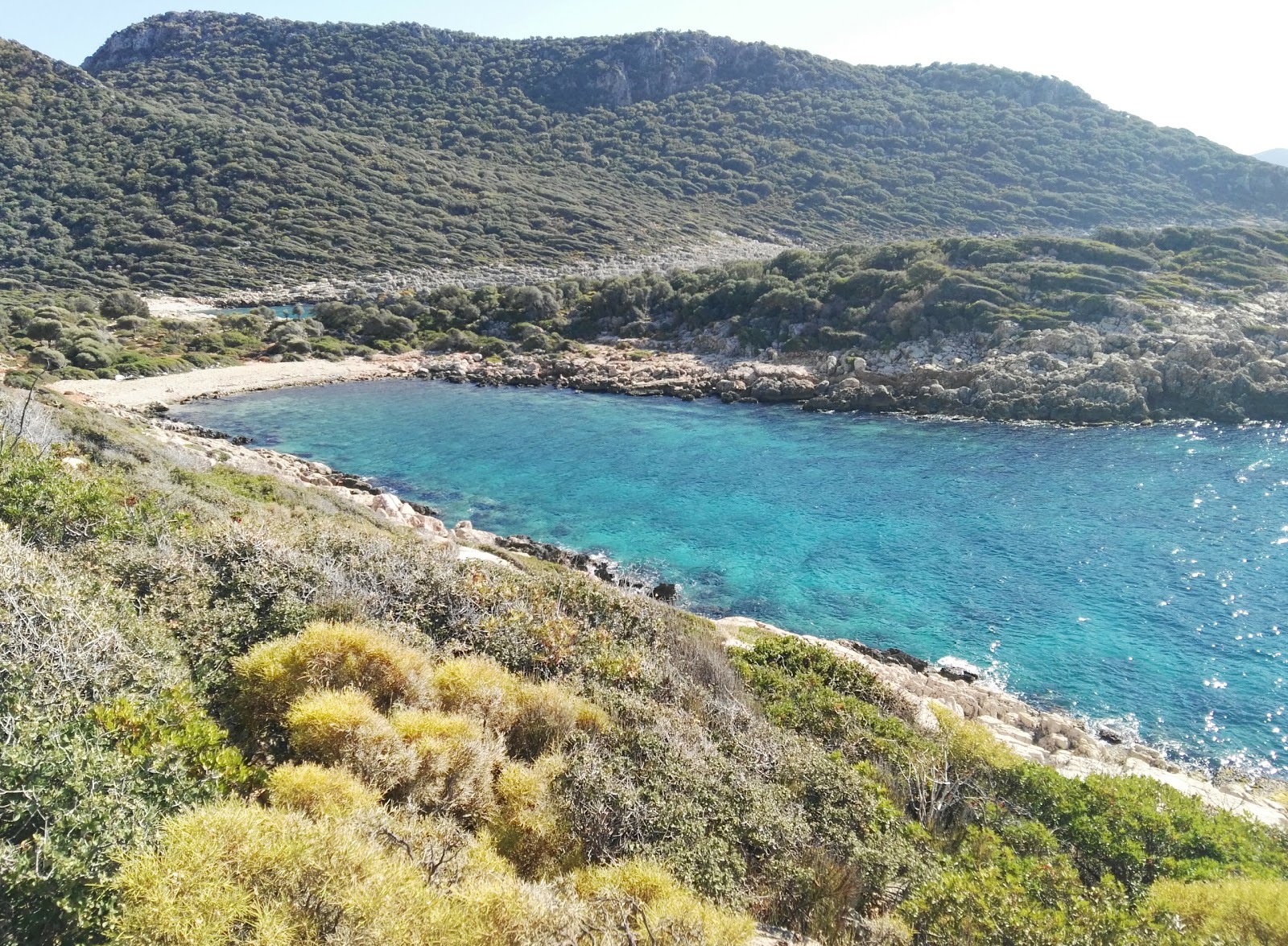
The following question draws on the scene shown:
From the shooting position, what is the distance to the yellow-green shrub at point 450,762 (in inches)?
250

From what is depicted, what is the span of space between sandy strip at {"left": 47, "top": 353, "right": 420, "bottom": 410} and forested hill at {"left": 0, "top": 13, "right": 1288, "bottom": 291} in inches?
1223

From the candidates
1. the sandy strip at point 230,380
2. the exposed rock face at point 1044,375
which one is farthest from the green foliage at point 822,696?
the sandy strip at point 230,380

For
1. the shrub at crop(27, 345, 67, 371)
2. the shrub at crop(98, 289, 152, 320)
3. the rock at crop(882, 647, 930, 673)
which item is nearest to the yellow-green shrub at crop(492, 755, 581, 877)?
the rock at crop(882, 647, 930, 673)

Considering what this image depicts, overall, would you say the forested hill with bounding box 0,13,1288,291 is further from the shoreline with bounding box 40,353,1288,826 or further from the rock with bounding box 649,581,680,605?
the rock with bounding box 649,581,680,605

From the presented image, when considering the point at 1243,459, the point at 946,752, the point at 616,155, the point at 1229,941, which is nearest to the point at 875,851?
the point at 1229,941

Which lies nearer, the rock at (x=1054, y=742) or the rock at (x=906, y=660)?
the rock at (x=1054, y=742)

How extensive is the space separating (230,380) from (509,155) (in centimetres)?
8731

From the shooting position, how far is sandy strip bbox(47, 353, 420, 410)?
41219mm

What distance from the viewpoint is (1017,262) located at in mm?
51312

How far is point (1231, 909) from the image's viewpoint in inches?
239

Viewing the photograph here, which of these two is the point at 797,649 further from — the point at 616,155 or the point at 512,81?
the point at 512,81

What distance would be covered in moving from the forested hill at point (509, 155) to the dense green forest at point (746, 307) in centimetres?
2198

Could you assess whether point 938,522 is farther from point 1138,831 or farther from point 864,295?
point 864,295

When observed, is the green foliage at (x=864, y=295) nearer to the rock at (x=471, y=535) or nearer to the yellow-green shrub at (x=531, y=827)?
the rock at (x=471, y=535)
